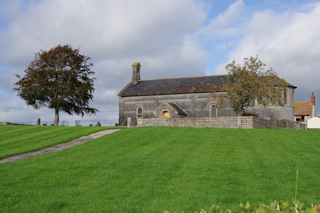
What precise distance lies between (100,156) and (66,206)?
23.7 feet

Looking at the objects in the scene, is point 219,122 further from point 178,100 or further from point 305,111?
point 305,111

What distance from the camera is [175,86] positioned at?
50844 millimetres

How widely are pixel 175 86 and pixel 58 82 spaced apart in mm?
18862

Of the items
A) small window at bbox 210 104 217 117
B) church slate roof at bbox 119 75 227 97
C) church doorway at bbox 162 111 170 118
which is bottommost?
church doorway at bbox 162 111 170 118

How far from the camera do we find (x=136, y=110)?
52.3 metres

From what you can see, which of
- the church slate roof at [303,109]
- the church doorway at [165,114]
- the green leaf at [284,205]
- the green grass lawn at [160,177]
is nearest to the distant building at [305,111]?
the church slate roof at [303,109]

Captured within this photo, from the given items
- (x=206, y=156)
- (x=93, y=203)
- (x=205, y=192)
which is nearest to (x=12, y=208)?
(x=93, y=203)

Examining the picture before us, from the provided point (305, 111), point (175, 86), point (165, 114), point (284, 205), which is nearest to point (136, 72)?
point (175, 86)

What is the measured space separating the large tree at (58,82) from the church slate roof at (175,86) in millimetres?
8052

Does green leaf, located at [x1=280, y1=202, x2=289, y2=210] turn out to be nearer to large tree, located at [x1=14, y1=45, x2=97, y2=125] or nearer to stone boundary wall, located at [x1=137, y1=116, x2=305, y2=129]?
stone boundary wall, located at [x1=137, y1=116, x2=305, y2=129]

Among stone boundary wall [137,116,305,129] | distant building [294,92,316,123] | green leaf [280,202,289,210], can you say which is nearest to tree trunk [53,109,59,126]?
stone boundary wall [137,116,305,129]

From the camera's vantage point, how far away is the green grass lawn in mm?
7980

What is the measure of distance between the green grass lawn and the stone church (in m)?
27.1

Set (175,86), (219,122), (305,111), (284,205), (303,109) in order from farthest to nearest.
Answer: (303,109)
(305,111)
(175,86)
(219,122)
(284,205)
